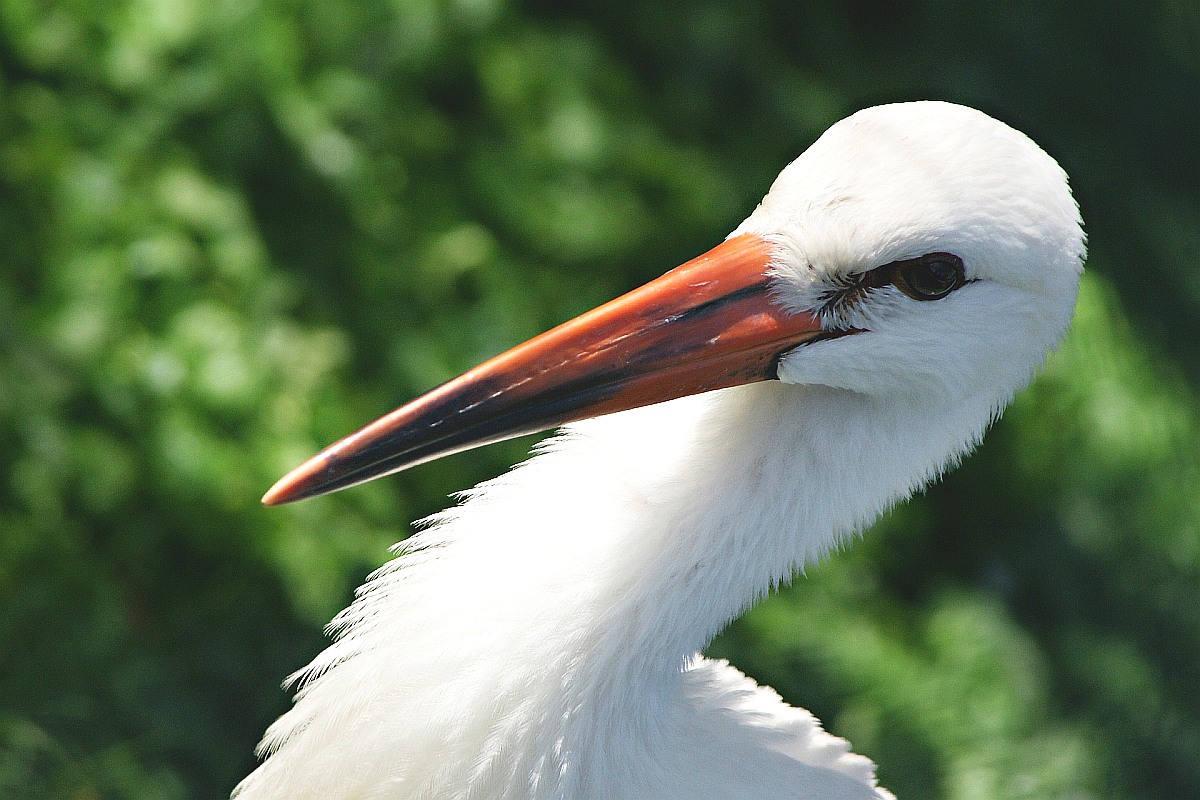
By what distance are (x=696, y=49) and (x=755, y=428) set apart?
2.16 metres

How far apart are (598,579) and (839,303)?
406mm

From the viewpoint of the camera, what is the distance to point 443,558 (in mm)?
1458

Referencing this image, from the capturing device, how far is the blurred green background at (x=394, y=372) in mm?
2584

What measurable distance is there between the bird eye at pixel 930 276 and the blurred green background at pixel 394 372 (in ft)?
5.10

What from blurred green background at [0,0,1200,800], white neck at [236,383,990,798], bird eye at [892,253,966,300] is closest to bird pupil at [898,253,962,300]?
bird eye at [892,253,966,300]

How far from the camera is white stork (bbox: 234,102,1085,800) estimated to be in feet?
4.43

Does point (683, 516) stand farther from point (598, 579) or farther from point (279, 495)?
point (279, 495)

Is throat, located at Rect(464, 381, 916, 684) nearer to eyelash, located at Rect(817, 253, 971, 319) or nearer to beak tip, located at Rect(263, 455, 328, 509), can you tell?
eyelash, located at Rect(817, 253, 971, 319)

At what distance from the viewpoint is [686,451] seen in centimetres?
146

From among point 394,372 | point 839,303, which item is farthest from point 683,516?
point 394,372

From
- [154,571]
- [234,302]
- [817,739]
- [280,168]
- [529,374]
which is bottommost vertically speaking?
[817,739]

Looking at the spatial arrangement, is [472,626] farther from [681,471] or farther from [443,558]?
[681,471]

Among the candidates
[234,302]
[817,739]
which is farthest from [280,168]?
[817,739]

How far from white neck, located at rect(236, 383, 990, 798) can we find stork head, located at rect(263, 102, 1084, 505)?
0.08 meters
